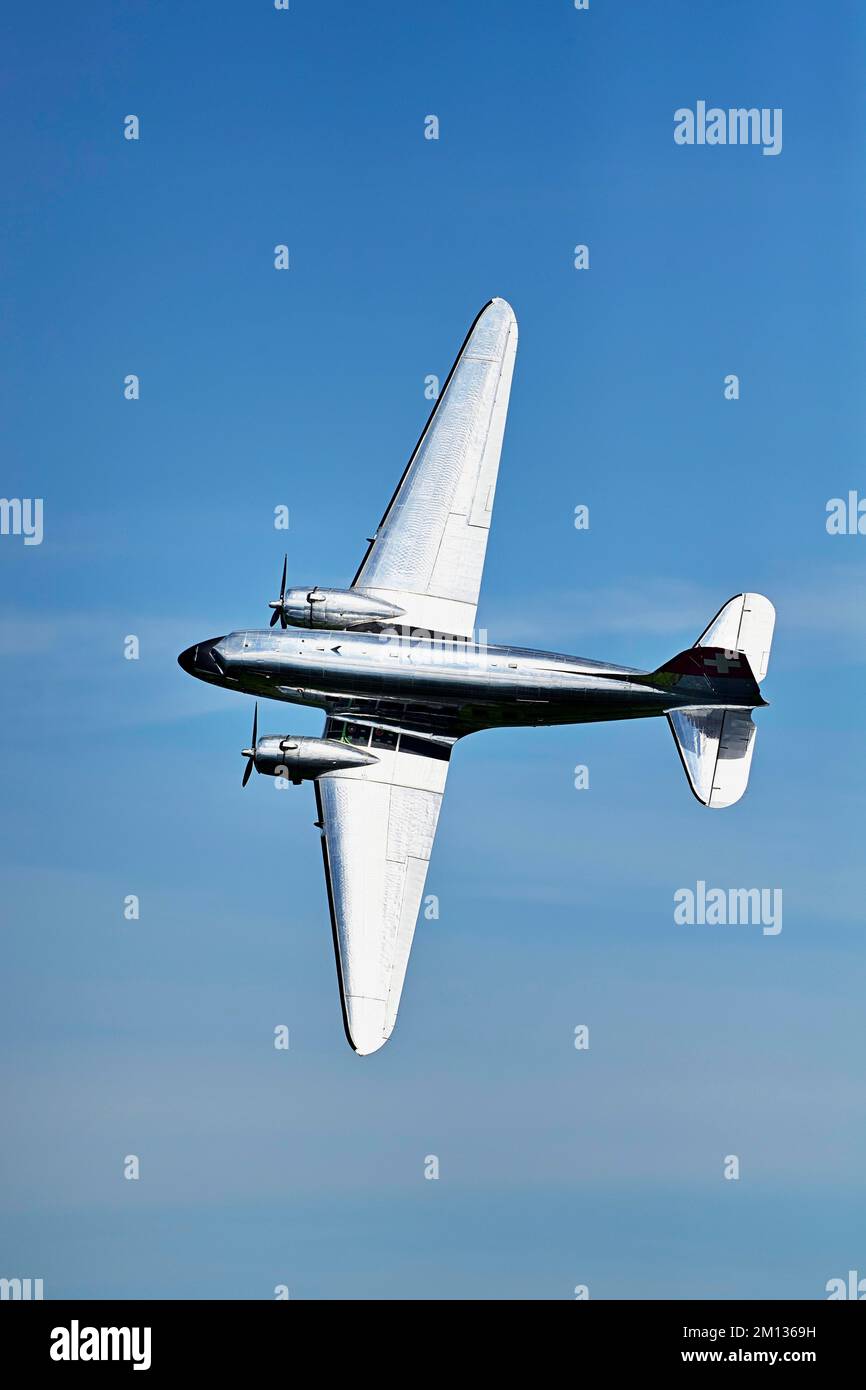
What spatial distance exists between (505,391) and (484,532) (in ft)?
17.1

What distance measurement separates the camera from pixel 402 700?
207 feet

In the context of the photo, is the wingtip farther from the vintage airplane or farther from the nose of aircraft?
the nose of aircraft

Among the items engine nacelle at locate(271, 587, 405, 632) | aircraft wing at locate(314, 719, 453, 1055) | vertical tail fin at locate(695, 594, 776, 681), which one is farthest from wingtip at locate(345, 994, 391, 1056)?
vertical tail fin at locate(695, 594, 776, 681)

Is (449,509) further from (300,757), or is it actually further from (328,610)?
(300,757)

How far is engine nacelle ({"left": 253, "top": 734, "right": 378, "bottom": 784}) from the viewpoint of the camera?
63312 millimetres

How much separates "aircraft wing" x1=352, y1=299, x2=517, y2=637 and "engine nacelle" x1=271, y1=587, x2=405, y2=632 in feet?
4.07

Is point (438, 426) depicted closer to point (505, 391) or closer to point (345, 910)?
point (505, 391)

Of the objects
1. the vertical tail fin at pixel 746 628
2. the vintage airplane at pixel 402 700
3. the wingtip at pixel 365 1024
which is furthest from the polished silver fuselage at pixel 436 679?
the wingtip at pixel 365 1024

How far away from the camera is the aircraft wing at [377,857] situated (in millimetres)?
60781

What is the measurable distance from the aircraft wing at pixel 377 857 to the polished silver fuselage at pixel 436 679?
1.36 m

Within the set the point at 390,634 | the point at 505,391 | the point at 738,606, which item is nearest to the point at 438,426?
the point at 505,391

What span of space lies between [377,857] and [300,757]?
13.7ft

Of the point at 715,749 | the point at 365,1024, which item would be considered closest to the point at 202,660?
the point at 365,1024

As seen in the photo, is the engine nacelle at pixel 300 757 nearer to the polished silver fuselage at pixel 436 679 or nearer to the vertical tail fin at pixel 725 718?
the polished silver fuselage at pixel 436 679
